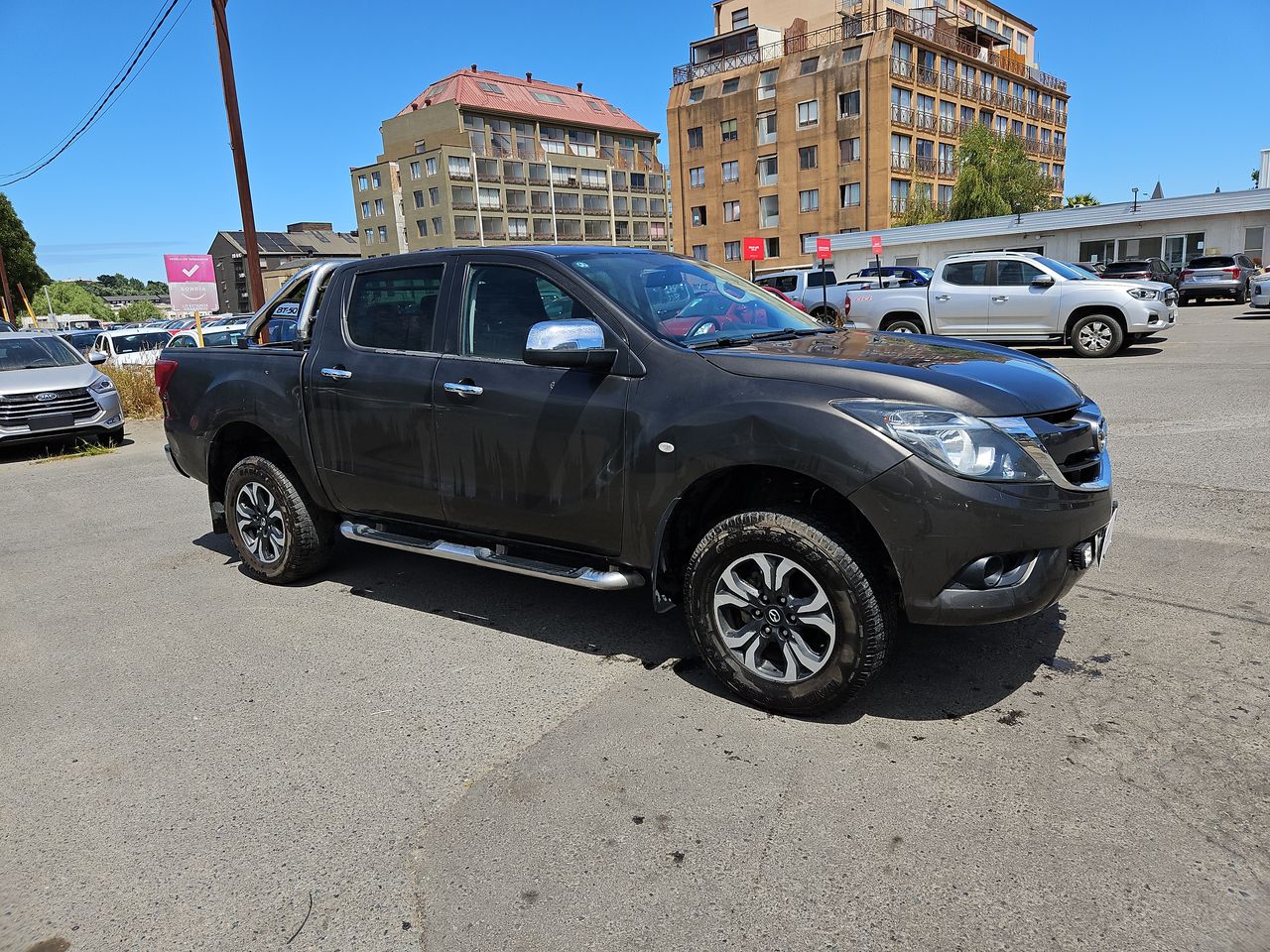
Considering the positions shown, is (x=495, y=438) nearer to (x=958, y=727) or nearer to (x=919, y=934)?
(x=958, y=727)

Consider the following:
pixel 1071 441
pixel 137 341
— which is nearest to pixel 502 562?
pixel 1071 441

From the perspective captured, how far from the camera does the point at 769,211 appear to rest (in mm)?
59562

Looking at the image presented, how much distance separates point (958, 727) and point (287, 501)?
3816 millimetres

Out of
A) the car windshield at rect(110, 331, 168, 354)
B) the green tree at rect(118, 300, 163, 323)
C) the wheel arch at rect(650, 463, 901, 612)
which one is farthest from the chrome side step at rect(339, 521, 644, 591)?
the green tree at rect(118, 300, 163, 323)

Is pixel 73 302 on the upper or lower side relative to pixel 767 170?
lower

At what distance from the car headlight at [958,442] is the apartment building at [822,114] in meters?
54.8

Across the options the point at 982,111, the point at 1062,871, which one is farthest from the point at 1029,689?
the point at 982,111

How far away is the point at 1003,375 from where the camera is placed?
11.4 ft

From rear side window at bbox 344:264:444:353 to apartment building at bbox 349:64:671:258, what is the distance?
229 ft

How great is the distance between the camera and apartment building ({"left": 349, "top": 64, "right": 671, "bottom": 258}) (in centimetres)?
7525

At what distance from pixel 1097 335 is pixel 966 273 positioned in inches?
97.1

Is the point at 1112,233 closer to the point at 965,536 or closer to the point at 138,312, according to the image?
the point at 965,536

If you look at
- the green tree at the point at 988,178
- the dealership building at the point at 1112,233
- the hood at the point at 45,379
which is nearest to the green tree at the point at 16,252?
the dealership building at the point at 1112,233

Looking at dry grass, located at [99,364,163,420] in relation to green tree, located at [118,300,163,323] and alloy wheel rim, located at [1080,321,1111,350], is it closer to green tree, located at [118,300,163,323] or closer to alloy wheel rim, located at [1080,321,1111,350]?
alloy wheel rim, located at [1080,321,1111,350]
